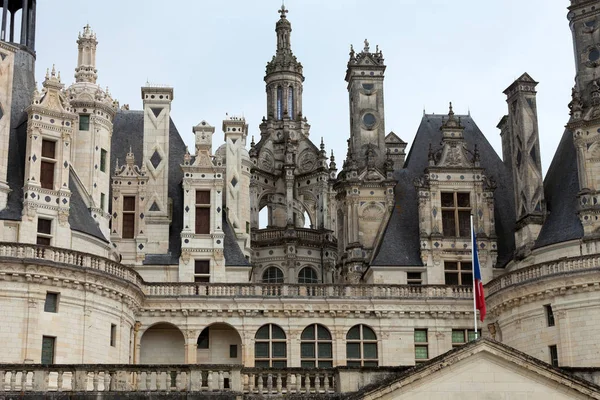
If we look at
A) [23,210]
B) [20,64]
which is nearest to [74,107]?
[20,64]

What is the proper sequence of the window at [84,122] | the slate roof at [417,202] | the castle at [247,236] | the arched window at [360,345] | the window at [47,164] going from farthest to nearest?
1. the slate roof at [417,202]
2. the window at [84,122]
3. the arched window at [360,345]
4. the window at [47,164]
5. the castle at [247,236]

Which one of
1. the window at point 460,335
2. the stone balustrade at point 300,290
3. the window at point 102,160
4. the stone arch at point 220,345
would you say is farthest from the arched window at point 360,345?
the window at point 102,160

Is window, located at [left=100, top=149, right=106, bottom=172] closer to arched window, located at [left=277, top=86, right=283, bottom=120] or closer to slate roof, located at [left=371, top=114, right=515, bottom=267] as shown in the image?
slate roof, located at [left=371, top=114, right=515, bottom=267]

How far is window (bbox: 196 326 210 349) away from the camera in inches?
1612

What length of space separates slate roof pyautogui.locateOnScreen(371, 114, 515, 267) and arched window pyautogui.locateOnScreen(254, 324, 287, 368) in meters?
4.81

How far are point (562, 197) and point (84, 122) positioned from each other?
17.6 metres

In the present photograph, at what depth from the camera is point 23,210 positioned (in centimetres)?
3706

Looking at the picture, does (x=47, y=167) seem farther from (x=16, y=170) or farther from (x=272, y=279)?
(x=272, y=279)

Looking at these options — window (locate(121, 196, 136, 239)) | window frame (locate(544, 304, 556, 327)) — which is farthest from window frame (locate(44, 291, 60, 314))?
window frame (locate(544, 304, 556, 327))

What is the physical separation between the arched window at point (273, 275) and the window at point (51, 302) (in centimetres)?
2163

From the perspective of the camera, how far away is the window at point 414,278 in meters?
42.9

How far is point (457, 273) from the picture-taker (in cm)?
4303

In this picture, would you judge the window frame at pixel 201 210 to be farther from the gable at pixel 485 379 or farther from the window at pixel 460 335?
the gable at pixel 485 379

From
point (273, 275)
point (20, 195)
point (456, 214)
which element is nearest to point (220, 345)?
point (20, 195)
